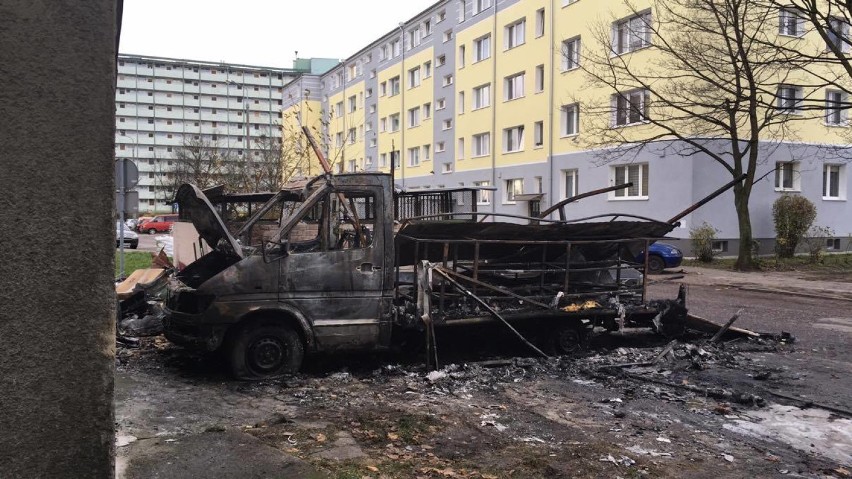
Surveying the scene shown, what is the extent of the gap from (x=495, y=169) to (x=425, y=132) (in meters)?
10.6

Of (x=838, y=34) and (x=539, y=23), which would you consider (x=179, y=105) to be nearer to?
(x=539, y=23)

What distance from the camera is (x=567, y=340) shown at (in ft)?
27.7

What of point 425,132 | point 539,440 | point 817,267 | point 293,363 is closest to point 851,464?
point 539,440

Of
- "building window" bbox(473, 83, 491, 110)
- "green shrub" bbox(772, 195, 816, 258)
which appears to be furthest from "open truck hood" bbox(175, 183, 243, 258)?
"building window" bbox(473, 83, 491, 110)

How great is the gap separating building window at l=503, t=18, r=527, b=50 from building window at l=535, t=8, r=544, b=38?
3.53 feet

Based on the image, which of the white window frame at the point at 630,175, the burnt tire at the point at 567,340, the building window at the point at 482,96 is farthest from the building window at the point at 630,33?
the burnt tire at the point at 567,340

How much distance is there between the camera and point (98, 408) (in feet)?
6.88

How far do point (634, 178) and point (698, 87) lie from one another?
6.06 metres

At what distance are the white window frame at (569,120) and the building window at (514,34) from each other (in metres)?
5.93

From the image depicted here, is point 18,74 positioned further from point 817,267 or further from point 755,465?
point 817,267

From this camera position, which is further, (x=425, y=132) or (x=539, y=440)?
(x=425, y=132)

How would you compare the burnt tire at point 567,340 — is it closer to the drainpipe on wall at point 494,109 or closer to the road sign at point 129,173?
the road sign at point 129,173

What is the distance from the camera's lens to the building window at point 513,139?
36.9 meters

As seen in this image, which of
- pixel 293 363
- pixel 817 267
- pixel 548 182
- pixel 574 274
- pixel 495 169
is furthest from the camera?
pixel 495 169
